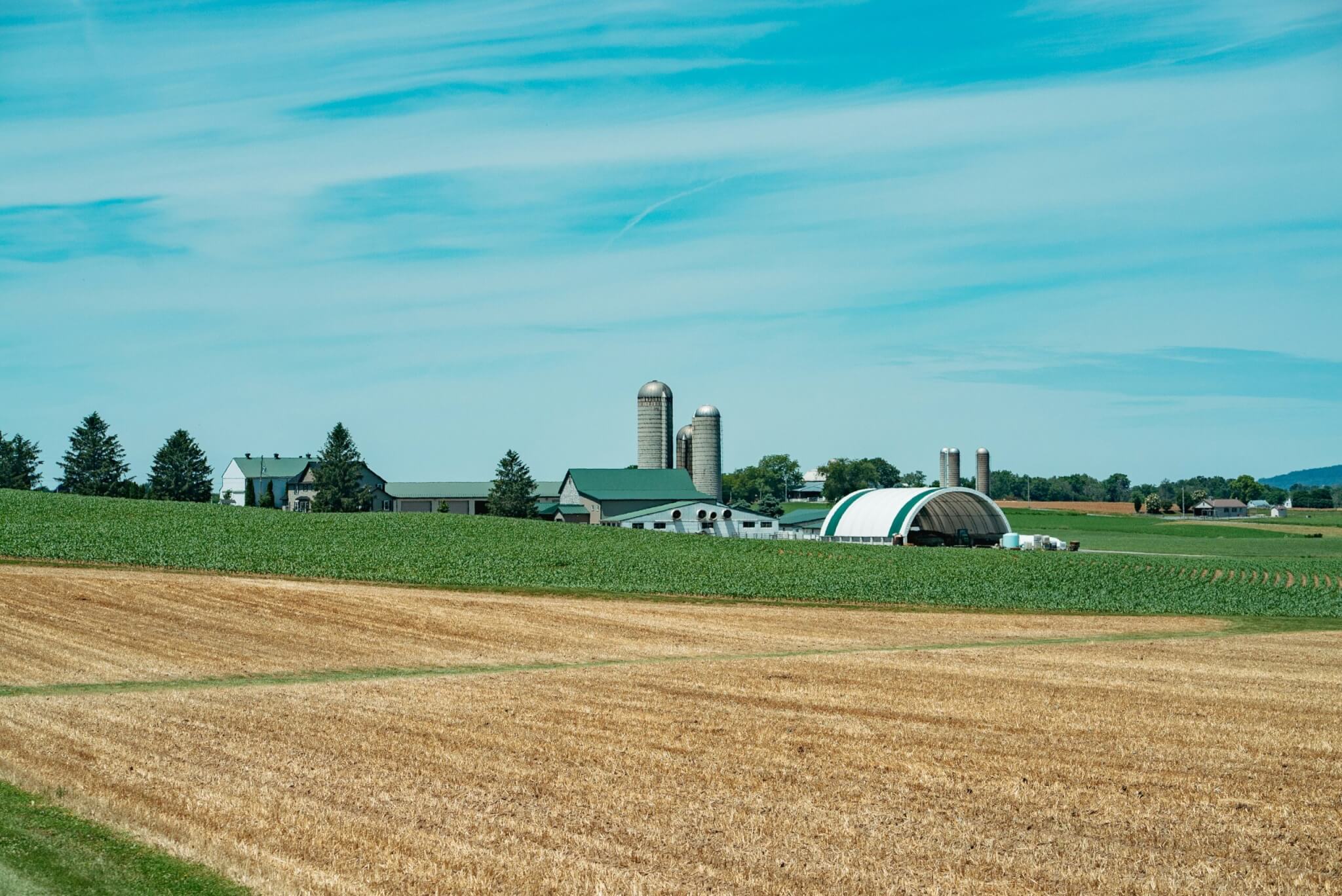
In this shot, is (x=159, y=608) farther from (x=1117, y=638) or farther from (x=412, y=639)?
(x=1117, y=638)

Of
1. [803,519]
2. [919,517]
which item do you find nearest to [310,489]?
[803,519]

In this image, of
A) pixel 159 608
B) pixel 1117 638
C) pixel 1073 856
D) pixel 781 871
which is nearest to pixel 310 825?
pixel 781 871

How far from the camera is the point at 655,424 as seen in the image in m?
130

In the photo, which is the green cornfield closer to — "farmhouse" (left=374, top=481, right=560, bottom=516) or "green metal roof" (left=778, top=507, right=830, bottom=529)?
→ "green metal roof" (left=778, top=507, right=830, bottom=529)

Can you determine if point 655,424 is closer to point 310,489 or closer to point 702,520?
point 702,520

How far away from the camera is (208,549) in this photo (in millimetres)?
58031

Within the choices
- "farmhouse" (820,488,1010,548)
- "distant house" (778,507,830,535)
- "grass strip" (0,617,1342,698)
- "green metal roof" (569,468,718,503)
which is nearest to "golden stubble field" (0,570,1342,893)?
"grass strip" (0,617,1342,698)

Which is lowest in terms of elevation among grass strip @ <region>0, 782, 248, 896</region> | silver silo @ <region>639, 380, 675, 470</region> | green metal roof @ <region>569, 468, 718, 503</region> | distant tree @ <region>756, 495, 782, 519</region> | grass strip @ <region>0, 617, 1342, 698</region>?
grass strip @ <region>0, 617, 1342, 698</region>

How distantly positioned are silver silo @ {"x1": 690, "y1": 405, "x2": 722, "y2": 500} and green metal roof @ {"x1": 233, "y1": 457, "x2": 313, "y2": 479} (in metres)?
50.3

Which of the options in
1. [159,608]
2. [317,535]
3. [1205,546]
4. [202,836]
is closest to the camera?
[202,836]

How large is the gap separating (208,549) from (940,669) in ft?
135

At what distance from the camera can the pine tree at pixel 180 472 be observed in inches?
5802

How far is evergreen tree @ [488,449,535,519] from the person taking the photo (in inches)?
4978

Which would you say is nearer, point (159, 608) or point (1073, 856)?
point (1073, 856)
